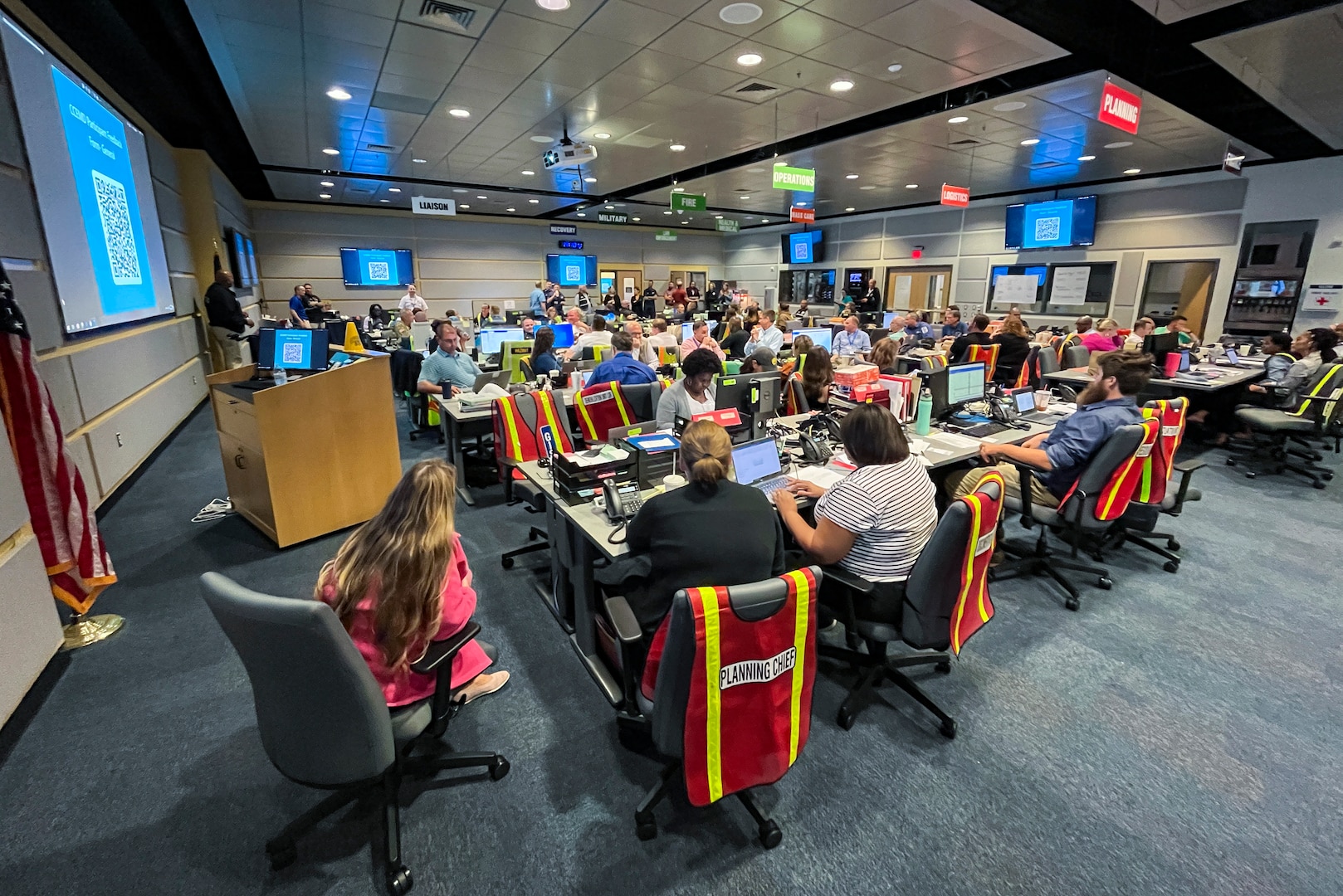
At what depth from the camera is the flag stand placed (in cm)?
278

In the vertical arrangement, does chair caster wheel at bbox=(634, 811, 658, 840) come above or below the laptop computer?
below

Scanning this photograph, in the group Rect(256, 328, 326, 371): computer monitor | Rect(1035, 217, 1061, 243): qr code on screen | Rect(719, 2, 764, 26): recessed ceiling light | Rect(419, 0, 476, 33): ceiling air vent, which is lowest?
Rect(256, 328, 326, 371): computer monitor

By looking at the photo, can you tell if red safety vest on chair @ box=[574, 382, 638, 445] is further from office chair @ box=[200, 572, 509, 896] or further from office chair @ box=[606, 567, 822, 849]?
office chair @ box=[606, 567, 822, 849]

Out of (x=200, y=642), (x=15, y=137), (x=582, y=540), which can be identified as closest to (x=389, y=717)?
(x=582, y=540)

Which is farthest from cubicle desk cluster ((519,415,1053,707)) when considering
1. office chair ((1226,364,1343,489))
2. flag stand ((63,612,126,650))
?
office chair ((1226,364,1343,489))

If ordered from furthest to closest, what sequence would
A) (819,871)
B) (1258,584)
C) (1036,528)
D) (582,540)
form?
(1036,528) < (1258,584) < (582,540) < (819,871)

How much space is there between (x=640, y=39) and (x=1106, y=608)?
15.7 feet

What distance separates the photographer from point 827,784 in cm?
208

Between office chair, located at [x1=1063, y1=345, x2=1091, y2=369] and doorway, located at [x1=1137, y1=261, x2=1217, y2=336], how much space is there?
440 cm

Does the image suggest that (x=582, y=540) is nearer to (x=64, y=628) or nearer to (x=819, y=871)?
(x=819, y=871)

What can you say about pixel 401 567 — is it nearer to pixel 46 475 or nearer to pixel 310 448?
pixel 46 475

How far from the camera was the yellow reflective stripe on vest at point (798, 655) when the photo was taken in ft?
4.99

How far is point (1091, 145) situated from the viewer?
7.28m

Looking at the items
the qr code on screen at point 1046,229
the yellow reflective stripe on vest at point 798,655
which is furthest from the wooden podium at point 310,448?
the qr code on screen at point 1046,229
